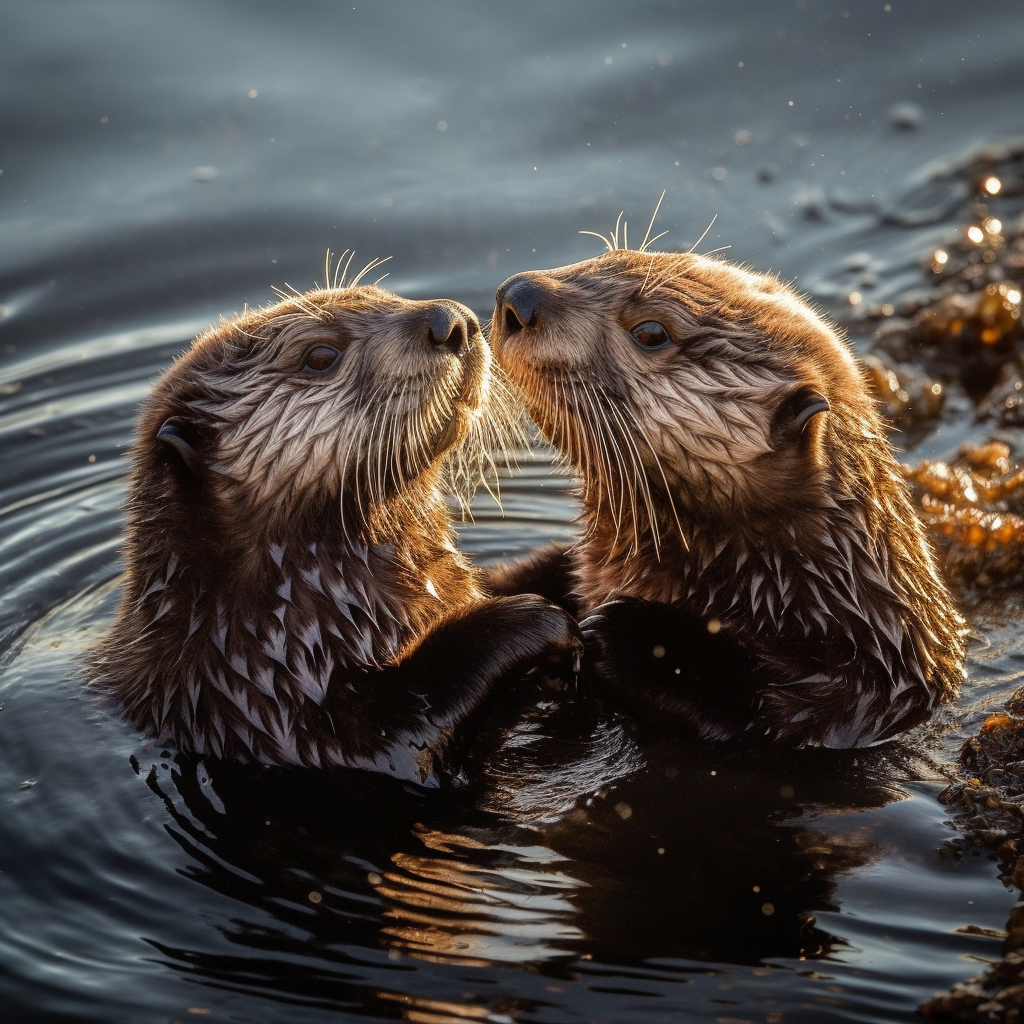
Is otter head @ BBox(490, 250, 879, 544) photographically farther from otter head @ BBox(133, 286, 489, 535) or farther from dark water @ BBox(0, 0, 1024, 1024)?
dark water @ BBox(0, 0, 1024, 1024)

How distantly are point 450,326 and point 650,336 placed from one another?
678 mm

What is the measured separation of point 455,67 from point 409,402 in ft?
21.1

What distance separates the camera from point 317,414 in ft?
14.9

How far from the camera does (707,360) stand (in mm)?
4586

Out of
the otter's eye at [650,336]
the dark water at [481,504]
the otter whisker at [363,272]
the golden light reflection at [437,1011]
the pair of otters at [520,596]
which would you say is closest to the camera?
the golden light reflection at [437,1011]

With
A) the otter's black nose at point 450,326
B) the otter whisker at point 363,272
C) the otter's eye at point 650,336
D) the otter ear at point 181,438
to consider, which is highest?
the otter whisker at point 363,272

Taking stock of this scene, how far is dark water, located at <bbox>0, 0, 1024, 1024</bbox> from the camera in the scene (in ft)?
12.5

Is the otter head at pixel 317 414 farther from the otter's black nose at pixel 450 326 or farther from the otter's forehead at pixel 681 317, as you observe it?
the otter's forehead at pixel 681 317

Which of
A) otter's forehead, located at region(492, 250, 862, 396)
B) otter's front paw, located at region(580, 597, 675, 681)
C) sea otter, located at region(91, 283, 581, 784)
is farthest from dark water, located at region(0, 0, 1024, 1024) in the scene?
otter's forehead, located at region(492, 250, 862, 396)

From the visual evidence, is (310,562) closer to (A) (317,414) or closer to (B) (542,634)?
(A) (317,414)

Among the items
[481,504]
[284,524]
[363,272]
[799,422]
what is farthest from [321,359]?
[481,504]

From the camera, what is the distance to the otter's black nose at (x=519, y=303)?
15.0 ft

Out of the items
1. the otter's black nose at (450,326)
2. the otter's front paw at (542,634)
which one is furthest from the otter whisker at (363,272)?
the otter's front paw at (542,634)

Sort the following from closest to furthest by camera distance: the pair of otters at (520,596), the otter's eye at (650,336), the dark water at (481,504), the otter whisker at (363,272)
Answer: the dark water at (481,504) → the pair of otters at (520,596) → the otter's eye at (650,336) → the otter whisker at (363,272)
